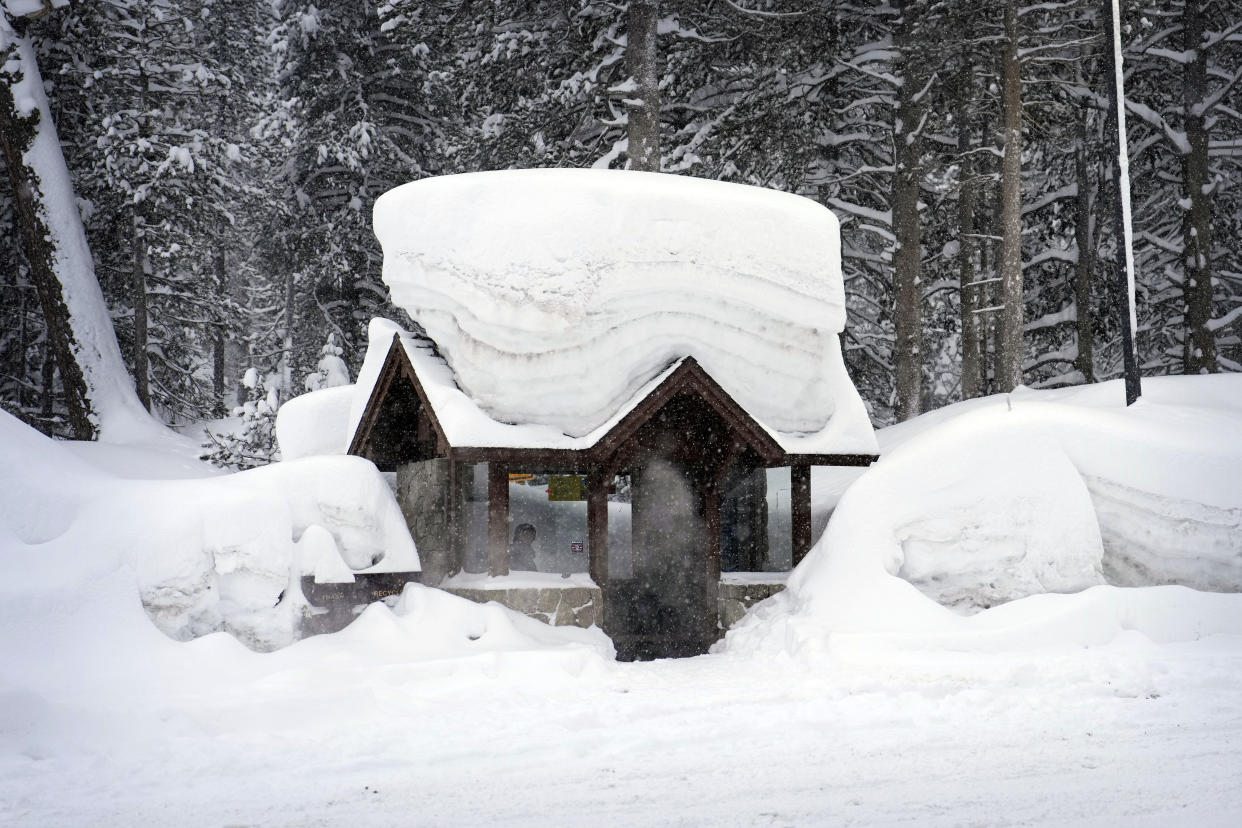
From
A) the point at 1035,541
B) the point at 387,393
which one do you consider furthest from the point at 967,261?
the point at 387,393

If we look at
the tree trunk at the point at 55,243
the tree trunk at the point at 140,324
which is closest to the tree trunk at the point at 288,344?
the tree trunk at the point at 55,243

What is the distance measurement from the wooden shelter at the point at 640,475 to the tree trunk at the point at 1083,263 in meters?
8.87

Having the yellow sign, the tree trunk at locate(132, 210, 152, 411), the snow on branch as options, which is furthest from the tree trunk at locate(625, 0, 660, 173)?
the tree trunk at locate(132, 210, 152, 411)

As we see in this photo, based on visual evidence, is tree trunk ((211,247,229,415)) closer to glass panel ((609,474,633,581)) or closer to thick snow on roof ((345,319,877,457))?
glass panel ((609,474,633,581))

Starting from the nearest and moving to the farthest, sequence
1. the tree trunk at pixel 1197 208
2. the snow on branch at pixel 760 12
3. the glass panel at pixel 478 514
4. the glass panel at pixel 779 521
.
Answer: the snow on branch at pixel 760 12 < the tree trunk at pixel 1197 208 < the glass panel at pixel 478 514 < the glass panel at pixel 779 521

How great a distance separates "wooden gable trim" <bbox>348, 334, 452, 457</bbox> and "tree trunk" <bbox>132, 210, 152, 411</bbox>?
10527mm

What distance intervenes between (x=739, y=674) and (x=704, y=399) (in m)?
3.54

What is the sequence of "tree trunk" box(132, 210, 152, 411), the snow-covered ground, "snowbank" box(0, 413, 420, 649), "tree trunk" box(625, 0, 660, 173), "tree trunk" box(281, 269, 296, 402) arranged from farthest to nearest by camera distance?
"tree trunk" box(132, 210, 152, 411), "tree trunk" box(281, 269, 296, 402), "tree trunk" box(625, 0, 660, 173), "snowbank" box(0, 413, 420, 649), the snow-covered ground

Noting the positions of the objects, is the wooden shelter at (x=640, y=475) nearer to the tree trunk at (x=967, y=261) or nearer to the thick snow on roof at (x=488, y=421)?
the thick snow on roof at (x=488, y=421)

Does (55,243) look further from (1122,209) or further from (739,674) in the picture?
(1122,209)

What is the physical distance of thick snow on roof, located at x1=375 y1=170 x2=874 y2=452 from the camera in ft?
39.8

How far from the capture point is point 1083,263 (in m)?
20.2

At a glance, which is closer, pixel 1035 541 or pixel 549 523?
pixel 1035 541

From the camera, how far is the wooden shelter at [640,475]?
39.1ft
